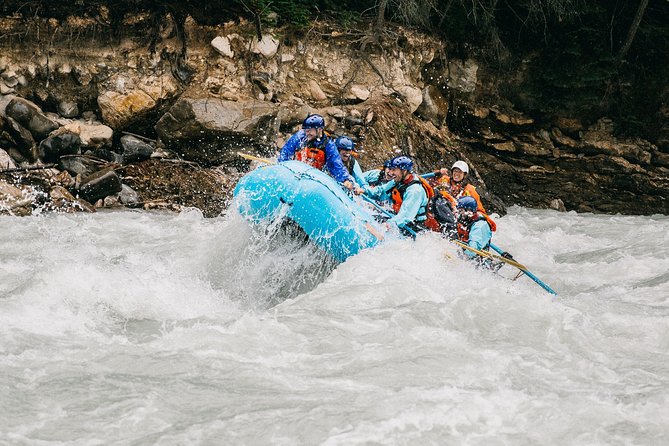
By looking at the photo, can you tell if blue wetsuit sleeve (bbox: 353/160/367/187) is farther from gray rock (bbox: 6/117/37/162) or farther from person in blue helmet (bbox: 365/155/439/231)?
gray rock (bbox: 6/117/37/162)

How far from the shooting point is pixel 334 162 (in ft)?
28.1

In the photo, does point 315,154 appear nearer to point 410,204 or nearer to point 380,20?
point 410,204

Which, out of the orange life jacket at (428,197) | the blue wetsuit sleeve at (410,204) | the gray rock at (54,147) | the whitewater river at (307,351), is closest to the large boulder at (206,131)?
the gray rock at (54,147)

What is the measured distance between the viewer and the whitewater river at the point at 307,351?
3934mm

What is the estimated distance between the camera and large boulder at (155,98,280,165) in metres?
10.8

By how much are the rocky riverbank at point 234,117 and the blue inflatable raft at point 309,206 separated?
11.6ft

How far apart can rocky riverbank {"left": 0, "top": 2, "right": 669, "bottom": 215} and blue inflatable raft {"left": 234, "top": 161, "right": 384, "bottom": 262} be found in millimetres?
3521

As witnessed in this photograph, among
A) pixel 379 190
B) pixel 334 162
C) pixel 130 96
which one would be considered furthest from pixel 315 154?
pixel 130 96

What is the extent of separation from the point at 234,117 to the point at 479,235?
180 inches

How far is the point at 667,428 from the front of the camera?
160 inches

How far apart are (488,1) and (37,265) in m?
10.3

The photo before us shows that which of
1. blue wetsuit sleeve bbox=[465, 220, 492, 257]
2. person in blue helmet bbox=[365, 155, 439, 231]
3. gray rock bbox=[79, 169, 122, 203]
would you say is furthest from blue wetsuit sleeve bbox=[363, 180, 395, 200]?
gray rock bbox=[79, 169, 122, 203]

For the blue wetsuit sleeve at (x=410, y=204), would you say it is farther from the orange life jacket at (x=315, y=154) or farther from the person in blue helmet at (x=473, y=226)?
the orange life jacket at (x=315, y=154)

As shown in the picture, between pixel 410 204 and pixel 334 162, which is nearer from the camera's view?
pixel 410 204
